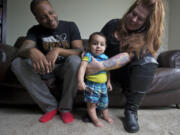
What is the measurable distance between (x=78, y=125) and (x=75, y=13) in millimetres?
1744

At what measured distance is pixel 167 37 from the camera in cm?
234

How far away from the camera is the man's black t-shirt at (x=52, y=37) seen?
1.06m

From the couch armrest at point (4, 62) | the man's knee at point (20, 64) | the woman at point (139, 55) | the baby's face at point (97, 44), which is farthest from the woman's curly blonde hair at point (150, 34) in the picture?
the couch armrest at point (4, 62)

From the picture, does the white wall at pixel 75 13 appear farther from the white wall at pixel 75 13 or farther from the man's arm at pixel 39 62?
the man's arm at pixel 39 62

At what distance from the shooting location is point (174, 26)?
2201 mm

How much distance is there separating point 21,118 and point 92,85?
522 millimetres

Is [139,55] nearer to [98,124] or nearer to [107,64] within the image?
[107,64]

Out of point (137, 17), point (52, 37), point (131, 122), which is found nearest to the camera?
point (131, 122)

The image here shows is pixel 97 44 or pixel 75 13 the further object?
pixel 75 13

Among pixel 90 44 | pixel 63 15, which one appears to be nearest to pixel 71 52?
pixel 90 44

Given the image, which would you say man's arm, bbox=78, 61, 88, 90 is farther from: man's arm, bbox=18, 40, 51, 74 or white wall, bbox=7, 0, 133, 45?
white wall, bbox=7, 0, 133, 45

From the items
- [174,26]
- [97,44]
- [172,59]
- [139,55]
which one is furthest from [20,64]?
[174,26]

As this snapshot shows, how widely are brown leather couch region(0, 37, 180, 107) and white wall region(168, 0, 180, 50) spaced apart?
129 cm

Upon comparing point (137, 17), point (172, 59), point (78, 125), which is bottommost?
point (78, 125)
